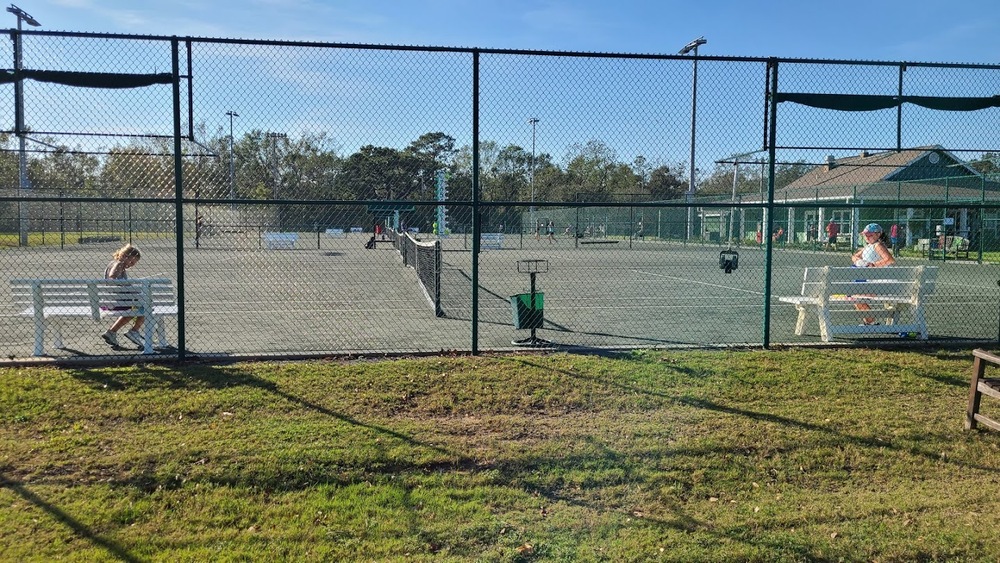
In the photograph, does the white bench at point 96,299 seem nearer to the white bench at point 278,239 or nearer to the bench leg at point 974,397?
the bench leg at point 974,397

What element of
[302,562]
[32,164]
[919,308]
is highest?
[32,164]

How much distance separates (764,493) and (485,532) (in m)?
1.84

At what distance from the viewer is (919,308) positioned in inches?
344

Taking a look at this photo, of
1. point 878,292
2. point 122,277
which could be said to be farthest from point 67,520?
point 878,292

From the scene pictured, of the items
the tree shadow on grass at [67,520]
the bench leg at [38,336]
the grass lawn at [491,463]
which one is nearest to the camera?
the tree shadow on grass at [67,520]

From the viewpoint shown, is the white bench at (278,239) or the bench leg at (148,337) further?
the white bench at (278,239)

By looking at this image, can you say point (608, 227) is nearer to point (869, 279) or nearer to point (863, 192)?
point (863, 192)

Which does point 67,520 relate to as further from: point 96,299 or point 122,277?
point 122,277

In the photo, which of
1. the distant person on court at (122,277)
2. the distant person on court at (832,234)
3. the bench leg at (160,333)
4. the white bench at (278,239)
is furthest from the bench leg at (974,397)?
the distant person on court at (832,234)

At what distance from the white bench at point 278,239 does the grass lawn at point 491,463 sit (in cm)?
1347

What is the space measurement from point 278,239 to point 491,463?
58.0ft

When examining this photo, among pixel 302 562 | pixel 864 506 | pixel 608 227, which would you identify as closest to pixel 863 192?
pixel 608 227

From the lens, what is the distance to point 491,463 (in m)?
4.77

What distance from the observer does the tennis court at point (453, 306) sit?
8680mm
